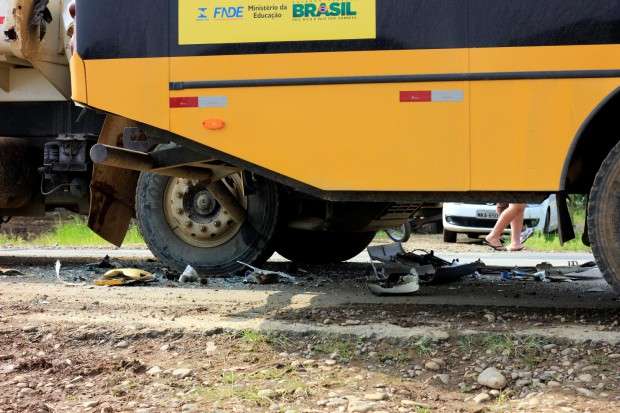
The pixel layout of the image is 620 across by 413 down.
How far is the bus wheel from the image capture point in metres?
4.39

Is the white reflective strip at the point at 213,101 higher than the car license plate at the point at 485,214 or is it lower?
higher

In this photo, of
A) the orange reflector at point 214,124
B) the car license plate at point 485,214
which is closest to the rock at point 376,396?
the orange reflector at point 214,124

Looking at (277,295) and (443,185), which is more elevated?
(443,185)

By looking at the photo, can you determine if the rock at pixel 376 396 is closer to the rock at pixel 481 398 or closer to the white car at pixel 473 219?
the rock at pixel 481 398

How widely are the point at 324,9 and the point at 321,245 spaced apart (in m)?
3.79

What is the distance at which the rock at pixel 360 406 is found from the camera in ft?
10.7

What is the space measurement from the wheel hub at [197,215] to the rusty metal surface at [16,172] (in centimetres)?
182

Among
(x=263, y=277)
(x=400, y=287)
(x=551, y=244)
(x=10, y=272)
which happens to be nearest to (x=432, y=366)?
(x=400, y=287)

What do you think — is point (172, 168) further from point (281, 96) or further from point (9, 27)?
point (9, 27)

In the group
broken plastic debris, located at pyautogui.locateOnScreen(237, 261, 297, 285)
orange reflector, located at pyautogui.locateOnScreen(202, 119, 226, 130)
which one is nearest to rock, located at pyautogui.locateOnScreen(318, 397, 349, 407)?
orange reflector, located at pyautogui.locateOnScreen(202, 119, 226, 130)

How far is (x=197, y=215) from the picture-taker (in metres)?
6.79

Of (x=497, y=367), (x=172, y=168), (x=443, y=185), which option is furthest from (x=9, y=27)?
(x=497, y=367)

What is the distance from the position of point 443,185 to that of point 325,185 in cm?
67

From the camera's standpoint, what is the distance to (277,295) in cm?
575
